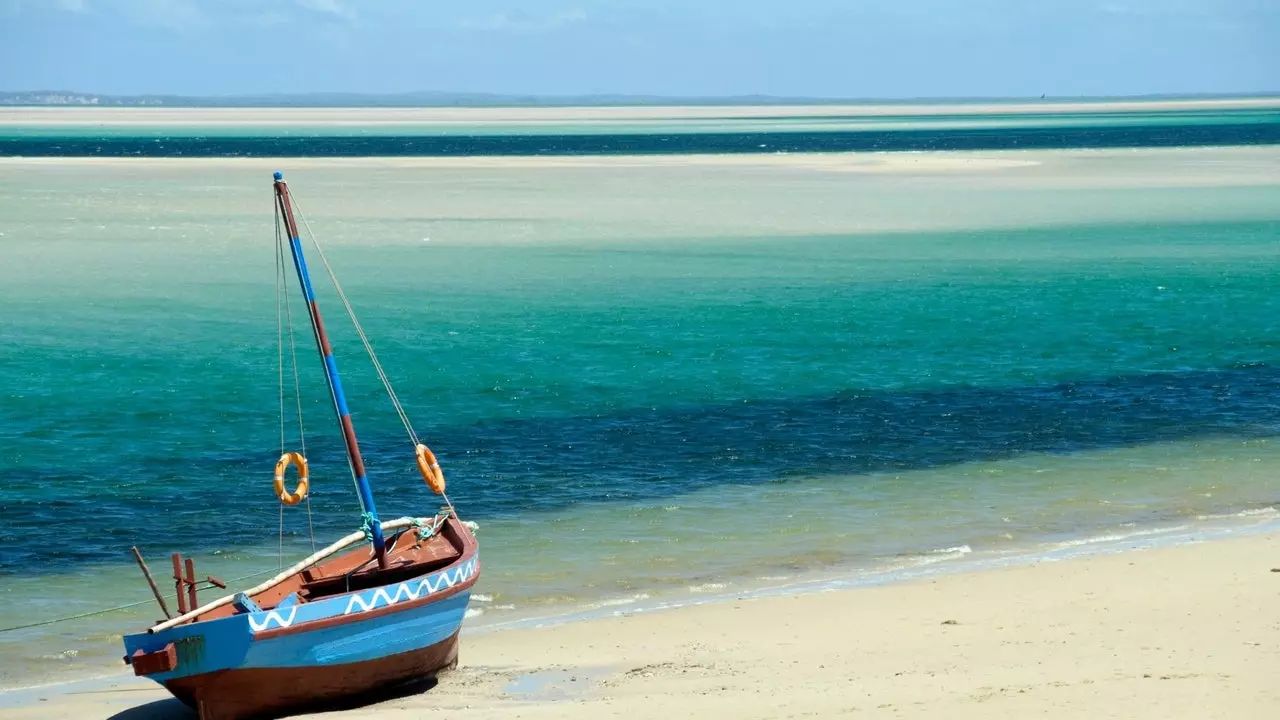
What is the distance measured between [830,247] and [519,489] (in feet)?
97.9

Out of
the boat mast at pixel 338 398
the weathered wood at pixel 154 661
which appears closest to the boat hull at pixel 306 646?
the weathered wood at pixel 154 661

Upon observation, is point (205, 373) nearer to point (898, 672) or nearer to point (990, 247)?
point (898, 672)

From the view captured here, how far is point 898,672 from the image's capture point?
12.4m

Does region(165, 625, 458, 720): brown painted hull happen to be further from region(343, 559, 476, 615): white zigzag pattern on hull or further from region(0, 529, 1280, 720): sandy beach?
region(343, 559, 476, 615): white zigzag pattern on hull

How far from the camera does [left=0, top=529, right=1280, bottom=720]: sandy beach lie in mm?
11406

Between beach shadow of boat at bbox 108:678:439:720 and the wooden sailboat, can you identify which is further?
beach shadow of boat at bbox 108:678:439:720

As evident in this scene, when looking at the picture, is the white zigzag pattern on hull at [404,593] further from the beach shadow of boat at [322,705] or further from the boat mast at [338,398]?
the boat mast at [338,398]

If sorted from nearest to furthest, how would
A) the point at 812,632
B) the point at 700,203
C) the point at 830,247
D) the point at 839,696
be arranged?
the point at 839,696 < the point at 812,632 < the point at 830,247 < the point at 700,203

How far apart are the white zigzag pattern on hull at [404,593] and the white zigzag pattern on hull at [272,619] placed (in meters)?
0.45

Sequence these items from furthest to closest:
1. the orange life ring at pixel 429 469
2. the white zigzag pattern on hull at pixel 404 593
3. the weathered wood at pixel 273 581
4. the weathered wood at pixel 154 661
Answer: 1. the orange life ring at pixel 429 469
2. the white zigzag pattern on hull at pixel 404 593
3. the weathered wood at pixel 273 581
4. the weathered wood at pixel 154 661

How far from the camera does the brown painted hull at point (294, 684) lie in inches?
A: 476

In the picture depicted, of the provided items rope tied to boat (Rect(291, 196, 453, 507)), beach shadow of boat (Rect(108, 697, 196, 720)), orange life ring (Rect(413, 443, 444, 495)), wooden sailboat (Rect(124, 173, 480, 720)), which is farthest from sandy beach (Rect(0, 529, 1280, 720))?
rope tied to boat (Rect(291, 196, 453, 507))

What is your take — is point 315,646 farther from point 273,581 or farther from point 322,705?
point 273,581

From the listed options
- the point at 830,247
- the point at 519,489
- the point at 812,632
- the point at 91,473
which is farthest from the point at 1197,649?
the point at 830,247
